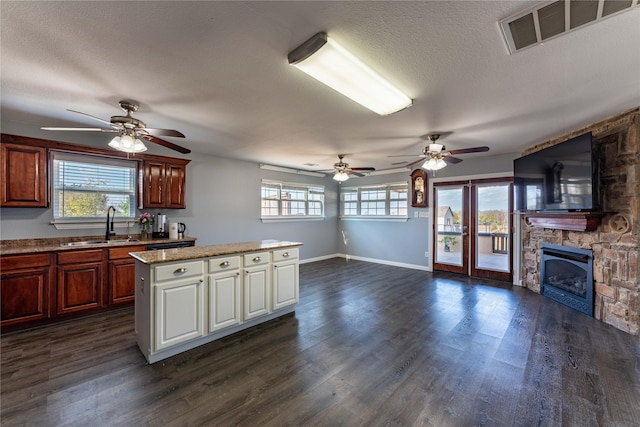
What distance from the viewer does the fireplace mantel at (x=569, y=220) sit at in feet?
10.7

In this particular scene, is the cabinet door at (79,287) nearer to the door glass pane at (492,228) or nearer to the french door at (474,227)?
the french door at (474,227)

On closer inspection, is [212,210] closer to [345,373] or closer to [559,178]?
[345,373]

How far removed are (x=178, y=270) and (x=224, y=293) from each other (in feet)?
1.85

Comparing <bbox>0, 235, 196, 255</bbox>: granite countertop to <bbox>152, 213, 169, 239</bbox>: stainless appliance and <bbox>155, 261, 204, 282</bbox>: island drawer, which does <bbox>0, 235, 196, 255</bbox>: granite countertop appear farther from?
<bbox>155, 261, 204, 282</bbox>: island drawer

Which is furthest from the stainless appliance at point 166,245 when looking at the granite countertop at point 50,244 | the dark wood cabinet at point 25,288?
the dark wood cabinet at point 25,288

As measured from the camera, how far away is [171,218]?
4.69m

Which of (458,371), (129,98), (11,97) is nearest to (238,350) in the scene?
(458,371)

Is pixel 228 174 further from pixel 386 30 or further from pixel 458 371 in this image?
pixel 458 371

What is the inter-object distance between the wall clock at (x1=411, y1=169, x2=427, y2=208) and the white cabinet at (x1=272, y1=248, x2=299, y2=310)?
376cm

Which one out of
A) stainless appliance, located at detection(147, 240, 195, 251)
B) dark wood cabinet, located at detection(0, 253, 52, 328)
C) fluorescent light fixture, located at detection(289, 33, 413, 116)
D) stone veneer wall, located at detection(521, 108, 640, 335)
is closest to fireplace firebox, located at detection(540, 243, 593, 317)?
stone veneer wall, located at detection(521, 108, 640, 335)

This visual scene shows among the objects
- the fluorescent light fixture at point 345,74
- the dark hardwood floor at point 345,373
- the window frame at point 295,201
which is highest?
the fluorescent light fixture at point 345,74

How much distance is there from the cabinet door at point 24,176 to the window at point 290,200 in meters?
3.53

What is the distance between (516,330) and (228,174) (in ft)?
17.5

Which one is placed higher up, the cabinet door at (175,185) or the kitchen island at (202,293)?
the cabinet door at (175,185)
